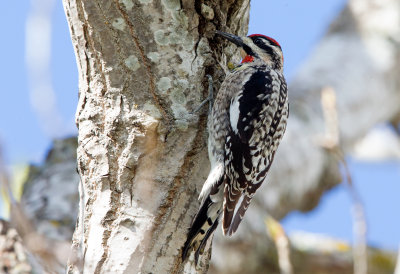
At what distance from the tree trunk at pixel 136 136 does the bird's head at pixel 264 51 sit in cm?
114

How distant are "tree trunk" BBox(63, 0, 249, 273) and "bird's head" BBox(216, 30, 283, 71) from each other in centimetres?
114

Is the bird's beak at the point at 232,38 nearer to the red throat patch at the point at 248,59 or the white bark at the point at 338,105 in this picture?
the red throat patch at the point at 248,59

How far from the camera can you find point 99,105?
110 inches

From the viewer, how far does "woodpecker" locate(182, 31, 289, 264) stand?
3.03 meters

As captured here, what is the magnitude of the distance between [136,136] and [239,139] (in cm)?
93

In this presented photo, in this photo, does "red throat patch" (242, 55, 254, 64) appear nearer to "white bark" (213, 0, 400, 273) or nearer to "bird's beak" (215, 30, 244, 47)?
"bird's beak" (215, 30, 244, 47)

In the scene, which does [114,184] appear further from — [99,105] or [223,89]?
[223,89]

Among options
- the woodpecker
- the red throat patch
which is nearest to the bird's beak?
the woodpecker

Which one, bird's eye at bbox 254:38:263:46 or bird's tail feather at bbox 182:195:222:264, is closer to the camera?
bird's tail feather at bbox 182:195:222:264

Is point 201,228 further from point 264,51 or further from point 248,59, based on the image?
point 264,51

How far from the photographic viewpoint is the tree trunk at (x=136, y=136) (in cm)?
262

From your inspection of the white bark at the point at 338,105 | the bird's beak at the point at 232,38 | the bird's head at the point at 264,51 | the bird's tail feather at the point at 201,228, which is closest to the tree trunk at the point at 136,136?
the bird's tail feather at the point at 201,228

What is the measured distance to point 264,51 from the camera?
14.3 feet

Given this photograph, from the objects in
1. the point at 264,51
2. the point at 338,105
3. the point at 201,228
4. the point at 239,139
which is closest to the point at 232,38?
the point at 239,139
